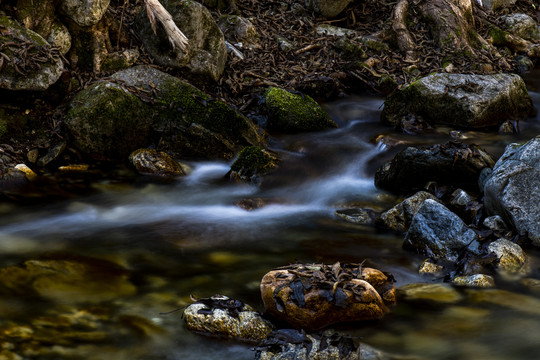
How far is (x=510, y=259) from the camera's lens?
4.34 metres

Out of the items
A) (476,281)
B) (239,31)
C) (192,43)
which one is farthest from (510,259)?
(239,31)

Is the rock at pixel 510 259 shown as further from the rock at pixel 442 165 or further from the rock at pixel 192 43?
the rock at pixel 192 43

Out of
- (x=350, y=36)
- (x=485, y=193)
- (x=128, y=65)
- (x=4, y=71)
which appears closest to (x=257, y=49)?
(x=350, y=36)

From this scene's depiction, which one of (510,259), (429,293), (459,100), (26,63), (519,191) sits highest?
(26,63)

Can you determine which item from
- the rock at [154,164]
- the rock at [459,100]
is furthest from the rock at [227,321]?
the rock at [459,100]

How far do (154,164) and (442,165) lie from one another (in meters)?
4.00

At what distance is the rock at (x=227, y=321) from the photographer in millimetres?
3207

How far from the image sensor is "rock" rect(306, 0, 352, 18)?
11.9 m

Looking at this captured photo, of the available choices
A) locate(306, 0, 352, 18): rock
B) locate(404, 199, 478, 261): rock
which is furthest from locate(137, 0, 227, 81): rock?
locate(404, 199, 478, 261): rock

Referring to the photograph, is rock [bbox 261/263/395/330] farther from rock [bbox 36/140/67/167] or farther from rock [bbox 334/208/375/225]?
rock [bbox 36/140/67/167]

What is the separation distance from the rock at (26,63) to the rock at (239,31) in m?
4.31

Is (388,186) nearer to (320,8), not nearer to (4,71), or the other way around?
(4,71)

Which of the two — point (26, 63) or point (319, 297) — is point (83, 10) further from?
point (319, 297)

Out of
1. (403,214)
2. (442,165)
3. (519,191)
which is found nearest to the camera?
(519,191)
